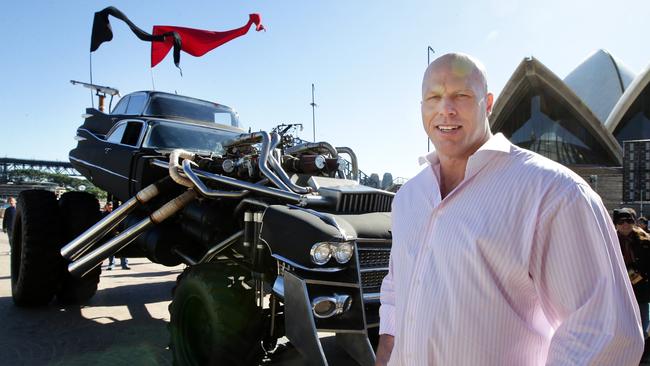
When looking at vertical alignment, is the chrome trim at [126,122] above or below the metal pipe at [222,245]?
above

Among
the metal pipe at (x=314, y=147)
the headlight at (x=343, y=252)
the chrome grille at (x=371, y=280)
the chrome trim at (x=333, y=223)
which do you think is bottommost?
the chrome grille at (x=371, y=280)

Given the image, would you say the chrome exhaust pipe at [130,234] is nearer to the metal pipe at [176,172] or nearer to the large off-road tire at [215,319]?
the metal pipe at [176,172]

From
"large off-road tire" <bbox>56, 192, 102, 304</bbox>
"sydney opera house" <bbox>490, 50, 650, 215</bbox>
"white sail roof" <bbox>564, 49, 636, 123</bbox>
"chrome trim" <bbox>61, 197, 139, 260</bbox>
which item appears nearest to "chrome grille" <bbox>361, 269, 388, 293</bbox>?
"chrome trim" <bbox>61, 197, 139, 260</bbox>

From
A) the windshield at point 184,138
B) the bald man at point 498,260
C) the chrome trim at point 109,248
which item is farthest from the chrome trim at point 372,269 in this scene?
the windshield at point 184,138

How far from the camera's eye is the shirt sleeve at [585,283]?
3.39ft

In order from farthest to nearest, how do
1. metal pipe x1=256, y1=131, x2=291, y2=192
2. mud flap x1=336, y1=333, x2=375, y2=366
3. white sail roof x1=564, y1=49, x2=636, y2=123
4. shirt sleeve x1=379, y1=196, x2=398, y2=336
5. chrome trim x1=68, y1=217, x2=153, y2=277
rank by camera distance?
white sail roof x1=564, y1=49, x2=636, y2=123, chrome trim x1=68, y1=217, x2=153, y2=277, metal pipe x1=256, y1=131, x2=291, y2=192, mud flap x1=336, y1=333, x2=375, y2=366, shirt sleeve x1=379, y1=196, x2=398, y2=336

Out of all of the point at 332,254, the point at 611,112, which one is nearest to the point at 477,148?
the point at 332,254

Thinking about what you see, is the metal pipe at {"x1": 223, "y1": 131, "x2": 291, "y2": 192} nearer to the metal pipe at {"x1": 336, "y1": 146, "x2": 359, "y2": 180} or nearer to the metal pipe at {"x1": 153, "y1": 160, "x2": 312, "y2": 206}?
the metal pipe at {"x1": 153, "y1": 160, "x2": 312, "y2": 206}

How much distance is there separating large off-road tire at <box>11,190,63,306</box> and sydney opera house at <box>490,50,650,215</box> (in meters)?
33.7

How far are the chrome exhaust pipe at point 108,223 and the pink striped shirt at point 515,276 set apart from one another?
3400 millimetres

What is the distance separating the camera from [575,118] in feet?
120

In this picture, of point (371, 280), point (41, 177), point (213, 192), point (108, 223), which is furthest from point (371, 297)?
point (41, 177)

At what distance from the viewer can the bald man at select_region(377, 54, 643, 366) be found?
108 centimetres

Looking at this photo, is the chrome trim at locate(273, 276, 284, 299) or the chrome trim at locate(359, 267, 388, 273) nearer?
the chrome trim at locate(273, 276, 284, 299)
